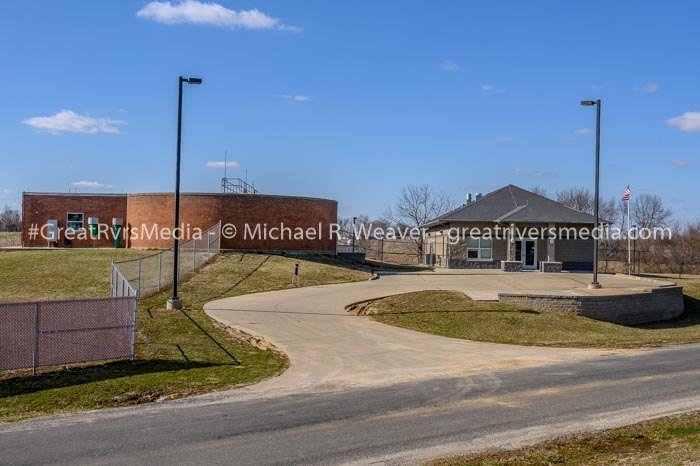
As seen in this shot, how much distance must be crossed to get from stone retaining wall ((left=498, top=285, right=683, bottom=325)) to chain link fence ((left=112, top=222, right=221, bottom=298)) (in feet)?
43.9

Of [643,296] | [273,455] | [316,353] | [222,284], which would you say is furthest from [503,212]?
[273,455]

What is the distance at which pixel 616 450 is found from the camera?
7.74 metres

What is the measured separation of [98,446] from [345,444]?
3052 mm

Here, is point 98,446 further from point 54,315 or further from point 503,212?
point 503,212

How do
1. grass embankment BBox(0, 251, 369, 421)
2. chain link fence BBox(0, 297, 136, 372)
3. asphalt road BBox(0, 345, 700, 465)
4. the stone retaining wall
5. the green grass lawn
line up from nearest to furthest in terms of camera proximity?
asphalt road BBox(0, 345, 700, 465), grass embankment BBox(0, 251, 369, 421), chain link fence BBox(0, 297, 136, 372), the stone retaining wall, the green grass lawn

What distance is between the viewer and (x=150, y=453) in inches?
299

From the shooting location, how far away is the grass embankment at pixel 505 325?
18766 millimetres

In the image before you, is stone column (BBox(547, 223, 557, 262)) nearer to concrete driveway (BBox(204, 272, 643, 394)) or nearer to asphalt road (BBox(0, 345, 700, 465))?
concrete driveway (BBox(204, 272, 643, 394))

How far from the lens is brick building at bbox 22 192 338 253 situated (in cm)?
3797

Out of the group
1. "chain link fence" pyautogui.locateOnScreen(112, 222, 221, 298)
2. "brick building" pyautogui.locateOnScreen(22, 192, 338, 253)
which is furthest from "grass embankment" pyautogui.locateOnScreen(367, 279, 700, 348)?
"brick building" pyautogui.locateOnScreen(22, 192, 338, 253)

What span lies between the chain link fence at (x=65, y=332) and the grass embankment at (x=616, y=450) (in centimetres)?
856

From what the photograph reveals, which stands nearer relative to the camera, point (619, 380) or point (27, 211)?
point (619, 380)

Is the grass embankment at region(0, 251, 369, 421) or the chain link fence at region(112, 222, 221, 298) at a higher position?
the chain link fence at region(112, 222, 221, 298)

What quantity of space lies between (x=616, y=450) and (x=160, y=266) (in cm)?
2004
